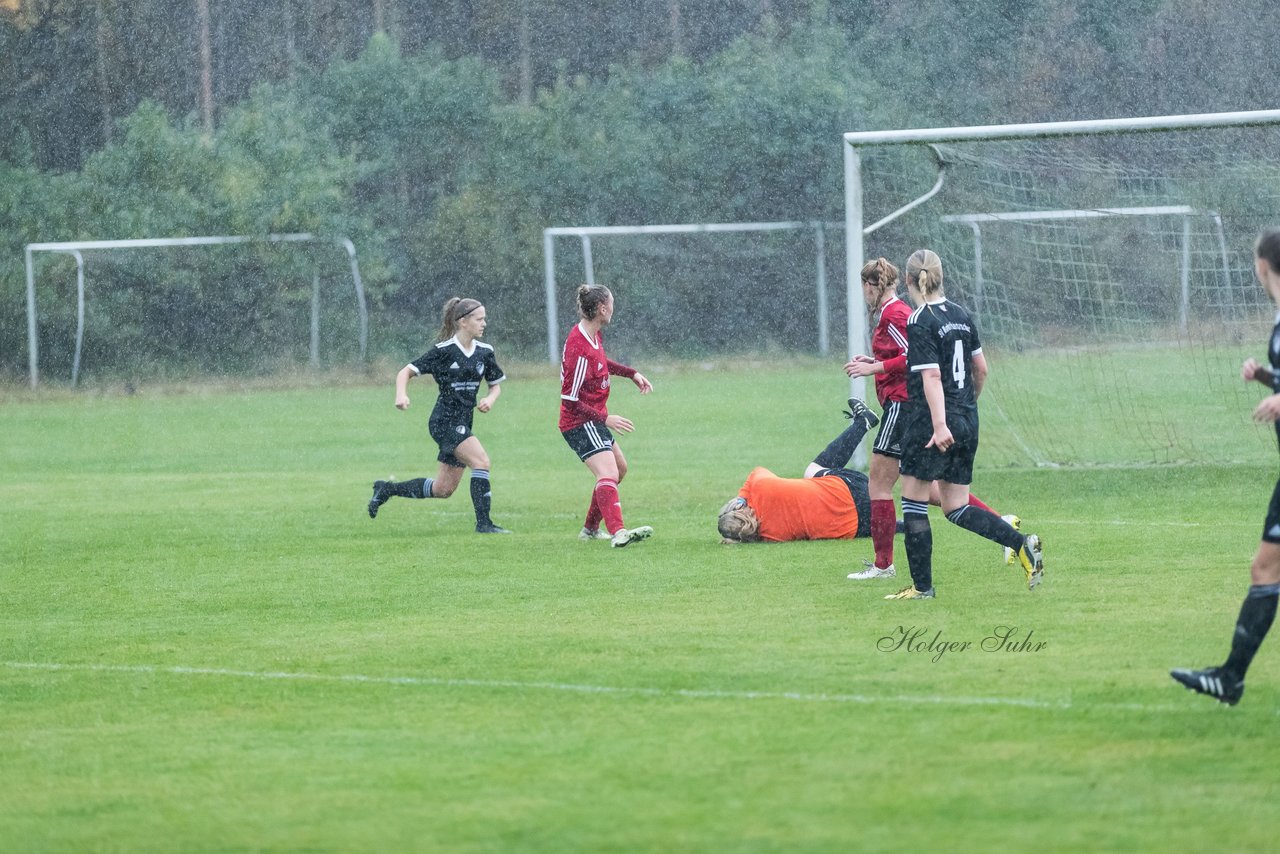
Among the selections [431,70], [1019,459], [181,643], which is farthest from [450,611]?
[431,70]

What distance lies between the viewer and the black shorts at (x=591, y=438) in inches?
427

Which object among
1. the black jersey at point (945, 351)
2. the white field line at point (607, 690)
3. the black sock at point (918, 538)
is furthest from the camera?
the black sock at point (918, 538)

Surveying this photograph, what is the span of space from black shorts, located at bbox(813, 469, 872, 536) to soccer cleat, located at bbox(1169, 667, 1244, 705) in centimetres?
481

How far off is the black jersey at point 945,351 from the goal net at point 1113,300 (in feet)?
18.0

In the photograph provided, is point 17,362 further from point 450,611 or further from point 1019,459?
point 450,611

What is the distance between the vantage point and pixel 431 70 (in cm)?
3956

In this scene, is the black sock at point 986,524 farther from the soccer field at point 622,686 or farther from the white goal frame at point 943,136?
the white goal frame at point 943,136

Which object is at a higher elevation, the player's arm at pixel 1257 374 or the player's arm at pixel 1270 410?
the player's arm at pixel 1257 374

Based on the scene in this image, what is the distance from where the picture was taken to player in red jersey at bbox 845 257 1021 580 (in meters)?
8.93

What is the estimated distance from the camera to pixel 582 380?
10.8m

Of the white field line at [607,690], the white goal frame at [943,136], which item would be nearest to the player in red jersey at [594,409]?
the white goal frame at [943,136]

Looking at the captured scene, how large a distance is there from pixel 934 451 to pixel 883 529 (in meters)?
0.97

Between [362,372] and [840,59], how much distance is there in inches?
553

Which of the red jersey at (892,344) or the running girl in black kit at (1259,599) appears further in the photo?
the red jersey at (892,344)
